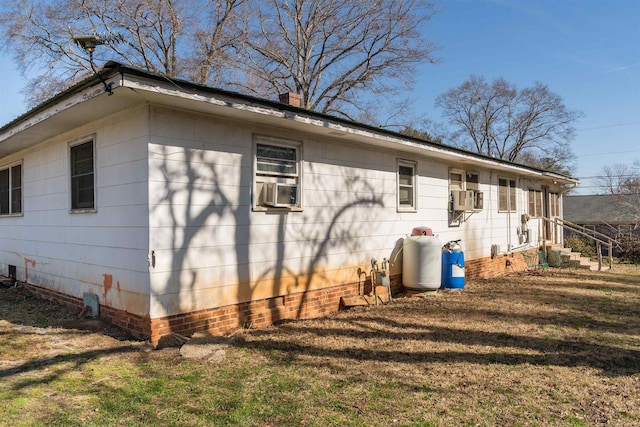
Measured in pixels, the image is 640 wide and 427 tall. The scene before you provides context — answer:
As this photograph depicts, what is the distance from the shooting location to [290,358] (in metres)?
4.75

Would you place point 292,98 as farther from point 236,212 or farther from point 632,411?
point 632,411

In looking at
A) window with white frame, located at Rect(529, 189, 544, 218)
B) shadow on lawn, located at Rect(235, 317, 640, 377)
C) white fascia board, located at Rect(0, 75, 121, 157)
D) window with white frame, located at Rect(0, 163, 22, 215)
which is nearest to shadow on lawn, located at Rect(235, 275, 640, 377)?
shadow on lawn, located at Rect(235, 317, 640, 377)

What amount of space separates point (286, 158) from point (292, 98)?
1.48 metres

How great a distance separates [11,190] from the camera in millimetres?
8781

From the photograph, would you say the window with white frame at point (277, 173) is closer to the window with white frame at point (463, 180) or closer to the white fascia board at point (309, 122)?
the white fascia board at point (309, 122)

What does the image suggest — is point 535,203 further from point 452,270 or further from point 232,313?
point 232,313

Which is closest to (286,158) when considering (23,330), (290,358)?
(290,358)

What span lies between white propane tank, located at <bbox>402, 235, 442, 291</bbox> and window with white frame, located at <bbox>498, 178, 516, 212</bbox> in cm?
519

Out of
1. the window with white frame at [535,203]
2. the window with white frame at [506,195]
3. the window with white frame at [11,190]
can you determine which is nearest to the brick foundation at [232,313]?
the window with white frame at [11,190]

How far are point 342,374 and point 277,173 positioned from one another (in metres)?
3.04

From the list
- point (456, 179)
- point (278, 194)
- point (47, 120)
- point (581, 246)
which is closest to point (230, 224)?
point (278, 194)

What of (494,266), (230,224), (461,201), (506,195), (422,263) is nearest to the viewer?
(230,224)

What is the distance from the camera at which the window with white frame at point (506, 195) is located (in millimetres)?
12812

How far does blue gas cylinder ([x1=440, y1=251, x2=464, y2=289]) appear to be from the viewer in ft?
30.8
